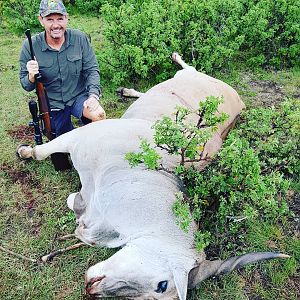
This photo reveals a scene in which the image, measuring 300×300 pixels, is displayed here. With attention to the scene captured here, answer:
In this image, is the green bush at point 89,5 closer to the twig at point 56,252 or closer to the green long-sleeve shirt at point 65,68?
the green long-sleeve shirt at point 65,68

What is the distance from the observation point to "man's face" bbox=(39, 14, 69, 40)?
4.68 m

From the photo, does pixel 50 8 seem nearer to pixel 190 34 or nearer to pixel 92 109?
pixel 92 109

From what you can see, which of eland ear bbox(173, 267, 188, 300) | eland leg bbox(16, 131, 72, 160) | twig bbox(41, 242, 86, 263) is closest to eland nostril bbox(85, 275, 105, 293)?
eland ear bbox(173, 267, 188, 300)

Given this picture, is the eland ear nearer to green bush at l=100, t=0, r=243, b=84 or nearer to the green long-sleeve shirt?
the green long-sleeve shirt

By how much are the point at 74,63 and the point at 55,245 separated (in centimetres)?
207

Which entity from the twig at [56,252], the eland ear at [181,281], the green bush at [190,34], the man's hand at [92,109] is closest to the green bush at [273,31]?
the green bush at [190,34]

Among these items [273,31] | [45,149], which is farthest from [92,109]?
[273,31]

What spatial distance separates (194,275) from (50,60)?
9.54ft

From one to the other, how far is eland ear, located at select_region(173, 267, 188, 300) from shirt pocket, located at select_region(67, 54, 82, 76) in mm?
2879

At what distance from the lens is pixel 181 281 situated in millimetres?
2900

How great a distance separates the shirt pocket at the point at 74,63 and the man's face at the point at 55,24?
27 centimetres

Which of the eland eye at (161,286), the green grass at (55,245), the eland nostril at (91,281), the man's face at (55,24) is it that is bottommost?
the green grass at (55,245)

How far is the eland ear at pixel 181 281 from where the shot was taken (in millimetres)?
2842

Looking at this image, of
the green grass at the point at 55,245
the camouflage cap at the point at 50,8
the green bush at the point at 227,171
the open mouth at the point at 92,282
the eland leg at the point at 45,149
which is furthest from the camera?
the camouflage cap at the point at 50,8
